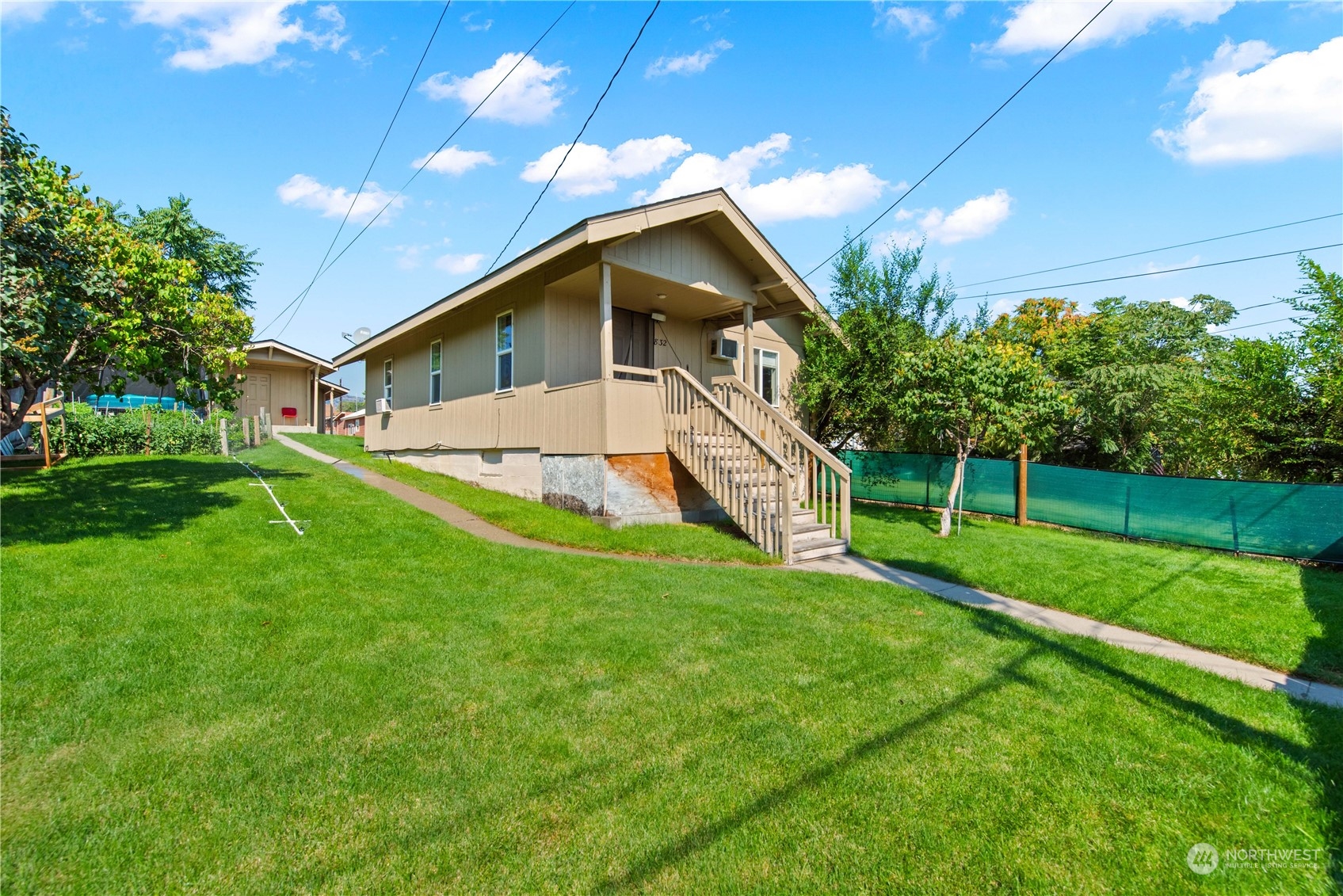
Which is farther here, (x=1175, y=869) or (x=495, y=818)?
(x=495, y=818)

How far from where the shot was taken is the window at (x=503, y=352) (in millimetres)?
10267

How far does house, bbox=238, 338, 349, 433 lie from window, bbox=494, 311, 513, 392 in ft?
46.6

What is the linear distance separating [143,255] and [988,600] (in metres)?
9.80

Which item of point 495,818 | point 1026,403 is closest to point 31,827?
point 495,818

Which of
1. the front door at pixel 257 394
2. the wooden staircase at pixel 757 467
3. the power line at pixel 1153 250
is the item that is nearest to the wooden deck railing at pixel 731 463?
the wooden staircase at pixel 757 467

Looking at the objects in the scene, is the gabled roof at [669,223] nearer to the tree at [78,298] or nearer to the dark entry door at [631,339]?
the dark entry door at [631,339]

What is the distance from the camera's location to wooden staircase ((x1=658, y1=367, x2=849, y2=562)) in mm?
7180

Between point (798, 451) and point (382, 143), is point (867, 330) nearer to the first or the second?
point (798, 451)

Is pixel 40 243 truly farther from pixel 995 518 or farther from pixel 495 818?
pixel 995 518

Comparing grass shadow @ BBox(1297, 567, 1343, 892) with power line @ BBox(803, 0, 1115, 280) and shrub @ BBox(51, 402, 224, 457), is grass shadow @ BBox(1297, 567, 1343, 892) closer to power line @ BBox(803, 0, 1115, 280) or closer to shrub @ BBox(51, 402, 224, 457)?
power line @ BBox(803, 0, 1115, 280)

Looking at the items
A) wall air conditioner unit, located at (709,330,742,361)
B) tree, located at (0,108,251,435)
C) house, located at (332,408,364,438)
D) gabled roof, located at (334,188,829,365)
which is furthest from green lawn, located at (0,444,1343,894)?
house, located at (332,408,364,438)

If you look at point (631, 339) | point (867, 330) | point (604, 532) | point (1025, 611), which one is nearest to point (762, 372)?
point (867, 330)

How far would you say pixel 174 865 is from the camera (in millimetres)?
1994

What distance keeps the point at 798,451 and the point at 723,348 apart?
4.43 m
